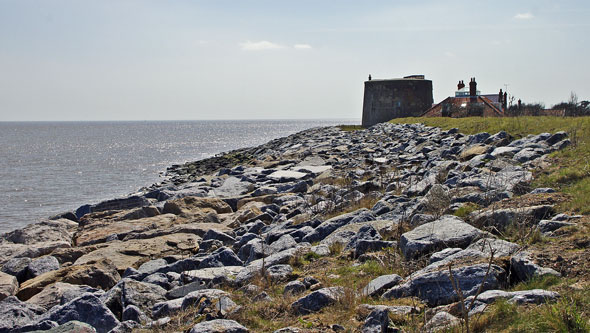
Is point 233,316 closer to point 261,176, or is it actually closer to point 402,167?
point 402,167

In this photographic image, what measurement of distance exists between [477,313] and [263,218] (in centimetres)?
488

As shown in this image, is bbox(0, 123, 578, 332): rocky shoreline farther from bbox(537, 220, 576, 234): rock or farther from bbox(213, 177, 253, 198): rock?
bbox(213, 177, 253, 198): rock

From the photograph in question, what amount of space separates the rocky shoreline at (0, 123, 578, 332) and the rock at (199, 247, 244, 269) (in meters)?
0.01

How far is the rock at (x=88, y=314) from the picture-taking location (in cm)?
337

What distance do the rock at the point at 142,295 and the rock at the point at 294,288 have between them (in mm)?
959

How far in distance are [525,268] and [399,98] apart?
26854 millimetres


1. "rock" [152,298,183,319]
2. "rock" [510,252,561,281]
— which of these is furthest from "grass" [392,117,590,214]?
"rock" [152,298,183,319]

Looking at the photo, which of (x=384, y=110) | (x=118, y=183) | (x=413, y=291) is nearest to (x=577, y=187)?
(x=413, y=291)

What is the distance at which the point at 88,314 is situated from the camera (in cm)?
342

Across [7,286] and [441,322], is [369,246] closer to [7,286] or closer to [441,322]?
[441,322]

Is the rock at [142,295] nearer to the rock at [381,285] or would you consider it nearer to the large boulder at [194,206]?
the rock at [381,285]

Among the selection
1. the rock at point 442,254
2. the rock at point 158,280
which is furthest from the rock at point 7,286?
the rock at point 442,254

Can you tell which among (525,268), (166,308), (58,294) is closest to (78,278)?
(58,294)

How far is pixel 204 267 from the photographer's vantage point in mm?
4703
